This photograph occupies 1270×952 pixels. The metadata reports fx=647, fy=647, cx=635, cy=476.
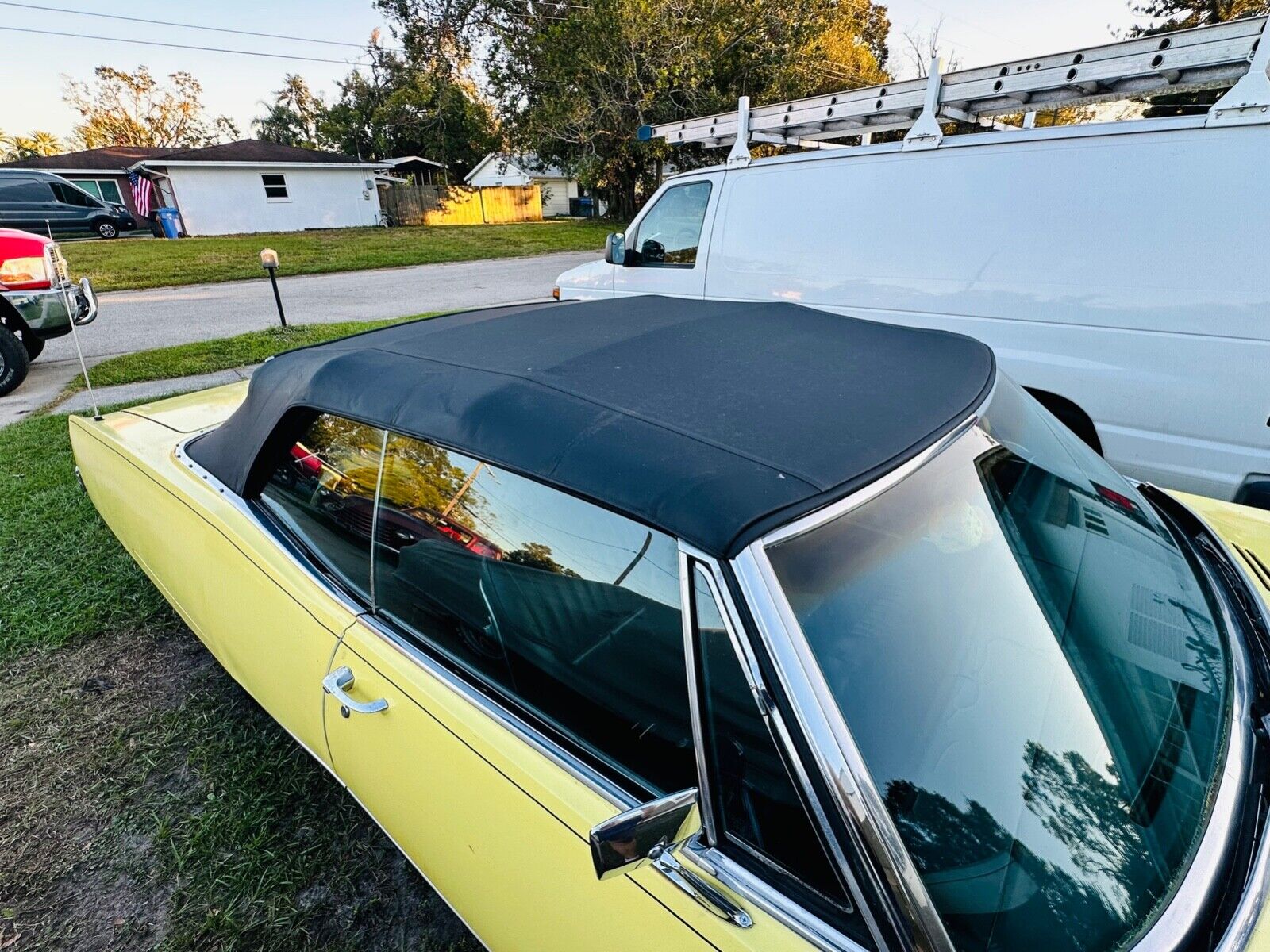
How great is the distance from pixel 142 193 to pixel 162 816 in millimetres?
35563

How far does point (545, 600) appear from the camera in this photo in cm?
138

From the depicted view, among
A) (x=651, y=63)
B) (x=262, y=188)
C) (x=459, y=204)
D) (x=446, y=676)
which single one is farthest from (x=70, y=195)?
(x=446, y=676)

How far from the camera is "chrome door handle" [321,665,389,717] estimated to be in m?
1.45

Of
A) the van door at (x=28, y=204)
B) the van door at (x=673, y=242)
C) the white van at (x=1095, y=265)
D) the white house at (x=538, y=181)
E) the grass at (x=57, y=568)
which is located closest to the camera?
the white van at (x=1095, y=265)

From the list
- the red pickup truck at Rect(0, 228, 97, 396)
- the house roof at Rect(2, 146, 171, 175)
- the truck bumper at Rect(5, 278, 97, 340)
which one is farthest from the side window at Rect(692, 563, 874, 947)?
the house roof at Rect(2, 146, 171, 175)

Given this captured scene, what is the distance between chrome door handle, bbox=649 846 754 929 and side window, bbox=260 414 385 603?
3.53 ft

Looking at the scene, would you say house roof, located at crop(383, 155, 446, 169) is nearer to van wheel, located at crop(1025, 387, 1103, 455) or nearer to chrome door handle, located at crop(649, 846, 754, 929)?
van wheel, located at crop(1025, 387, 1103, 455)

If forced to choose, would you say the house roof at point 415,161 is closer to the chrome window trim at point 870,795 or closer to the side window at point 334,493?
the side window at point 334,493

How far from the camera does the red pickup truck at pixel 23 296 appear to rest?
6152 millimetres

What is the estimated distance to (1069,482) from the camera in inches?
61.8

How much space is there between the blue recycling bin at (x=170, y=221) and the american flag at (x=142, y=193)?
103 inches

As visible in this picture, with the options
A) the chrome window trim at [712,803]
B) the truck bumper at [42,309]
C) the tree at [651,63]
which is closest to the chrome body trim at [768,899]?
the chrome window trim at [712,803]

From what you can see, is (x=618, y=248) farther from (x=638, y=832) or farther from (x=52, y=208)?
(x=52, y=208)

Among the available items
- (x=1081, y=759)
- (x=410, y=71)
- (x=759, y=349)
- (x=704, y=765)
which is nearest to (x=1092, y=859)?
(x=1081, y=759)
